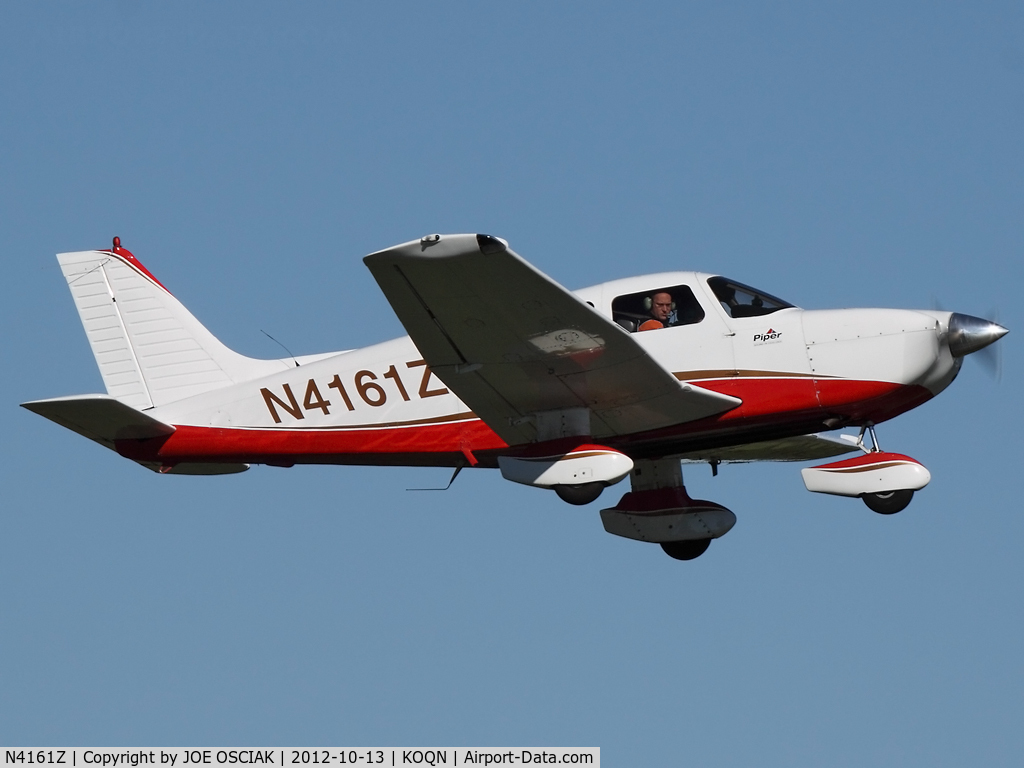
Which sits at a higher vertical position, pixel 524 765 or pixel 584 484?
pixel 584 484

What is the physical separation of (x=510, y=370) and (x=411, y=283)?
5.93 ft

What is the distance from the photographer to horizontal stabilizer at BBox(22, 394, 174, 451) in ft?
49.1

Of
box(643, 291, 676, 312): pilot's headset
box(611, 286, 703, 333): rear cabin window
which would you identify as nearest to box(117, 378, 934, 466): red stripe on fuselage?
box(611, 286, 703, 333): rear cabin window

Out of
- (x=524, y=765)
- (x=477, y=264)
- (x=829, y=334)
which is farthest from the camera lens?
(x=829, y=334)

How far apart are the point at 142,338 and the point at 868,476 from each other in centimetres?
788

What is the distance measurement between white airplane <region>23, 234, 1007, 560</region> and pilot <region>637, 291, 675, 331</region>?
0.02 metres

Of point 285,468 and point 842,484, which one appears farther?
point 285,468

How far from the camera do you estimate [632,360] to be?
13750mm

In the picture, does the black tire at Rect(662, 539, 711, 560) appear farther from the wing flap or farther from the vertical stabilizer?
the vertical stabilizer

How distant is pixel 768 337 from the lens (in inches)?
571

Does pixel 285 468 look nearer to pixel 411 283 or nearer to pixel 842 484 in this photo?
pixel 411 283

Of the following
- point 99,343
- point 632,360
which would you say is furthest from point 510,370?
point 99,343

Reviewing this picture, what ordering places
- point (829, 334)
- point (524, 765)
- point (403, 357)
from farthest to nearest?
point (403, 357) → point (829, 334) → point (524, 765)

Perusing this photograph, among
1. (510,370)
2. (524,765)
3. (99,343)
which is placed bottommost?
(524,765)
